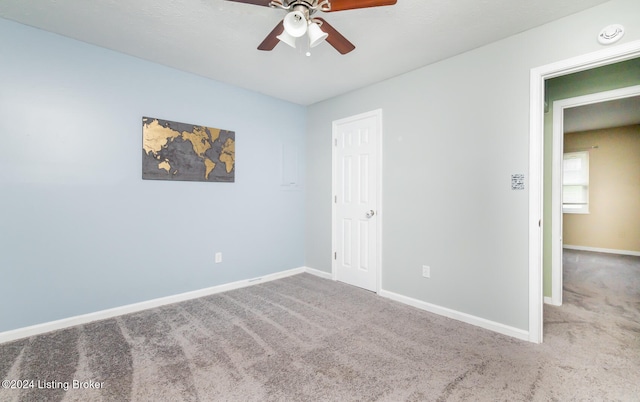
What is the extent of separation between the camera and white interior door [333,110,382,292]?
3.45 metres

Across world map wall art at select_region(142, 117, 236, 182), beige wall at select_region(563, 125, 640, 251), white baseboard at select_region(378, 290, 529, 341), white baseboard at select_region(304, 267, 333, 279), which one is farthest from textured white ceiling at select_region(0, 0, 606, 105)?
beige wall at select_region(563, 125, 640, 251)

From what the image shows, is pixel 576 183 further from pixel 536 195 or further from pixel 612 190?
pixel 536 195

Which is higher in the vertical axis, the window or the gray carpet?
the window

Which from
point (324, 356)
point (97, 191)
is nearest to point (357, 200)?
point (324, 356)

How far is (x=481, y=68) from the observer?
2566 mm

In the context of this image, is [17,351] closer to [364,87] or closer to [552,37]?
[364,87]

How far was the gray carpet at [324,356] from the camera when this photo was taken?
1.66m

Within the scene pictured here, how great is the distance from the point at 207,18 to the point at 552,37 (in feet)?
8.94

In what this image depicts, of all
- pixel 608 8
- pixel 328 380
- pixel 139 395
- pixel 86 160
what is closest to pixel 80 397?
pixel 139 395

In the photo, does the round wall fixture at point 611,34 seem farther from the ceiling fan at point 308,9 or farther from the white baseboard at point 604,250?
the white baseboard at point 604,250

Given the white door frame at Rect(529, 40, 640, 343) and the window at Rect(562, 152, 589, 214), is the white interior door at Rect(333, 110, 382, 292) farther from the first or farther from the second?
the window at Rect(562, 152, 589, 214)

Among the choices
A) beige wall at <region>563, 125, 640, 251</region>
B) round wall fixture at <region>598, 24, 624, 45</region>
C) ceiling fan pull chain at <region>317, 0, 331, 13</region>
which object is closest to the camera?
ceiling fan pull chain at <region>317, 0, 331, 13</region>

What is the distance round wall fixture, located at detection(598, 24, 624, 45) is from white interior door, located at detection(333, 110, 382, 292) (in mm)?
1898

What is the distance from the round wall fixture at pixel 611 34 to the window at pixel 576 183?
5.36m
